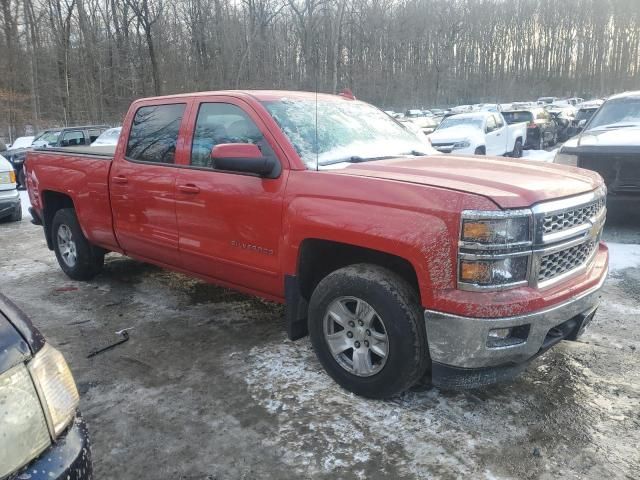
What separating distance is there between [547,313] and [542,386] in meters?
0.87

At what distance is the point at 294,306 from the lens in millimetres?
3482

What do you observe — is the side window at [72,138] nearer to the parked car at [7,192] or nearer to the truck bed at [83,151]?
the parked car at [7,192]

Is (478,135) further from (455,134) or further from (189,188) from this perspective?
(189,188)

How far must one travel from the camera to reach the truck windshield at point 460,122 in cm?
1436

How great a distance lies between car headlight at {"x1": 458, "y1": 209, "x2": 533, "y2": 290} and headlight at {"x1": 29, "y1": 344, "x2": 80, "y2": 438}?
182cm

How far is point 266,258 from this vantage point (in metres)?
3.59

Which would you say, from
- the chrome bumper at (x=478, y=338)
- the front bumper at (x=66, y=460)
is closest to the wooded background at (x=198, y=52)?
the chrome bumper at (x=478, y=338)

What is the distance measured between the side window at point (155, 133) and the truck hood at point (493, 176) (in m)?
1.74

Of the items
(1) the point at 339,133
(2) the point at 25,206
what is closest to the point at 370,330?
(1) the point at 339,133

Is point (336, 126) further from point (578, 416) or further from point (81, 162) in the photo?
point (81, 162)

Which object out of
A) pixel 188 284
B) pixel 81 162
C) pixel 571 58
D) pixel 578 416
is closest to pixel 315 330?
pixel 578 416

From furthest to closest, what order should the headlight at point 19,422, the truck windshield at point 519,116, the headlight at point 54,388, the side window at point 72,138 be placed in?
the truck windshield at point 519,116
the side window at point 72,138
the headlight at point 54,388
the headlight at point 19,422

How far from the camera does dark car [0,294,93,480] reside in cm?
150

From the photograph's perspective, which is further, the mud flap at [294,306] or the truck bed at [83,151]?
the truck bed at [83,151]
